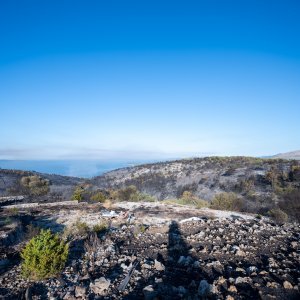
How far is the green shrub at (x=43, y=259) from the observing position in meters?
6.79

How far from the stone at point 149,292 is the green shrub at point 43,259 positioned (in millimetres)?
2353

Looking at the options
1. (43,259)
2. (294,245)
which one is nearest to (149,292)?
(43,259)

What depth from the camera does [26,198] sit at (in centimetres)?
2477

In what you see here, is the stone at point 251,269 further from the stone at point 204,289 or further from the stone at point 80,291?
the stone at point 80,291

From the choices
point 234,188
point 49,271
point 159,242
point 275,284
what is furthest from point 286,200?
point 49,271

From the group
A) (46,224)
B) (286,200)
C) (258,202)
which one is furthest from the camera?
(258,202)

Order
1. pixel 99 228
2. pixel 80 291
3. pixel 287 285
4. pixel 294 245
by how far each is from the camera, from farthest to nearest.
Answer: pixel 99 228, pixel 294 245, pixel 287 285, pixel 80 291

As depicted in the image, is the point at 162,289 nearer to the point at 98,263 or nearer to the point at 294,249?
the point at 98,263

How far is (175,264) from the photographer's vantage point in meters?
8.15

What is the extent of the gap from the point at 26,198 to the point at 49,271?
19868mm

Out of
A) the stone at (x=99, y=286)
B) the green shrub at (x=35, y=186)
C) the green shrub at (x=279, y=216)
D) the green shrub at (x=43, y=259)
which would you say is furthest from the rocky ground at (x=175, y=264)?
the green shrub at (x=35, y=186)

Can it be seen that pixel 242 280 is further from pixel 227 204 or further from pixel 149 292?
pixel 227 204

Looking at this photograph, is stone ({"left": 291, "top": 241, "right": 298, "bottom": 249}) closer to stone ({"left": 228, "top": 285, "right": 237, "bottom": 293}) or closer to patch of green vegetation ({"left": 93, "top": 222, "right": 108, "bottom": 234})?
stone ({"left": 228, "top": 285, "right": 237, "bottom": 293})

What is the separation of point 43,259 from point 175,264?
12.1ft
